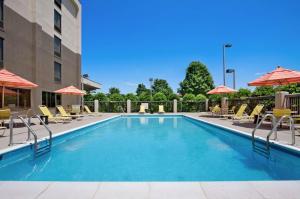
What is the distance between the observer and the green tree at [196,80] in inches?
1955

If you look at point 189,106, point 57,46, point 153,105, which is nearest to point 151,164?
point 57,46

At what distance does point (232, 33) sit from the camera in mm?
24938

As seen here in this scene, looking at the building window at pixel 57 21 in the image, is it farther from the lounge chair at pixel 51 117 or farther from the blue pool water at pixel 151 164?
the blue pool water at pixel 151 164

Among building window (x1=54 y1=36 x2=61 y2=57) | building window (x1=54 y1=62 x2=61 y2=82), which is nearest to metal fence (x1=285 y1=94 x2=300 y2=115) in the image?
building window (x1=54 y1=62 x2=61 y2=82)

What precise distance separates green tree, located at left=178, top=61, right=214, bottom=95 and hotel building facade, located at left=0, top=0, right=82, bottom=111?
27551 mm

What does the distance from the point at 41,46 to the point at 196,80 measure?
3535 centimetres

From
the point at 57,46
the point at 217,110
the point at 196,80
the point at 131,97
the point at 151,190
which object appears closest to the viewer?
the point at 151,190

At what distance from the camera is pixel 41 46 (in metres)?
19.2

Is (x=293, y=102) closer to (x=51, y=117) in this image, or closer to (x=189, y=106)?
(x=51, y=117)

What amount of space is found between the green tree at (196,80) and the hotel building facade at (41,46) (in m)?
27.6

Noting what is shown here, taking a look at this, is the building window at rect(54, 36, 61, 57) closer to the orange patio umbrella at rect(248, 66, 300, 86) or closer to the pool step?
the pool step

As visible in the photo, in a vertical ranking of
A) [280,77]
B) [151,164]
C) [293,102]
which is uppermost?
[280,77]

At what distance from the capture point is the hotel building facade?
15.5m

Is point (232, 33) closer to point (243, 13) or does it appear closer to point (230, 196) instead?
point (243, 13)
